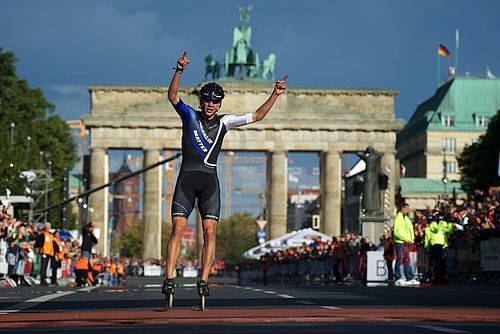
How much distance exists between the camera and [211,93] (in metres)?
13.9

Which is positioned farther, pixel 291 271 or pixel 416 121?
pixel 416 121

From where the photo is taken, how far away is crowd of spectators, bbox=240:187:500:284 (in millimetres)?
34469

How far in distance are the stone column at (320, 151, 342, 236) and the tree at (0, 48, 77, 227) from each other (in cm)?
2397

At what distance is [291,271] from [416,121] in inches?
4804

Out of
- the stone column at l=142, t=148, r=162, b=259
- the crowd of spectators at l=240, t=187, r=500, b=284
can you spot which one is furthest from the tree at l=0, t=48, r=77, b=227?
the crowd of spectators at l=240, t=187, r=500, b=284

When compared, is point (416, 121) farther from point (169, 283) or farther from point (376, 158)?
point (169, 283)

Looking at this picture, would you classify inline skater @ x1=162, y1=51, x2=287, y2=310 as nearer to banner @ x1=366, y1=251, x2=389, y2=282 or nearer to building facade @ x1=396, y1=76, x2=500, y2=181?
banner @ x1=366, y1=251, x2=389, y2=282

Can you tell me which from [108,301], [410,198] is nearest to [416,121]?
[410,198]

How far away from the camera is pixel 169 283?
13719 mm

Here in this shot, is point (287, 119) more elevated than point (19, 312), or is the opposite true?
point (287, 119)

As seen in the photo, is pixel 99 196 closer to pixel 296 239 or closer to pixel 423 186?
pixel 423 186

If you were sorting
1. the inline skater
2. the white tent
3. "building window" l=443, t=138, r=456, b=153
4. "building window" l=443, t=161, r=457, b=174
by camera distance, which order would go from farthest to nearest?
1. "building window" l=443, t=138, r=456, b=153
2. "building window" l=443, t=161, r=457, b=174
3. the white tent
4. the inline skater

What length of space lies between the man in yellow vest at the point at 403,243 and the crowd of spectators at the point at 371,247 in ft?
1.65

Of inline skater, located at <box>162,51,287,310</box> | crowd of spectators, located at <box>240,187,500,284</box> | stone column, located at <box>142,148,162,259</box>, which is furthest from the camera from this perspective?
stone column, located at <box>142,148,162,259</box>
